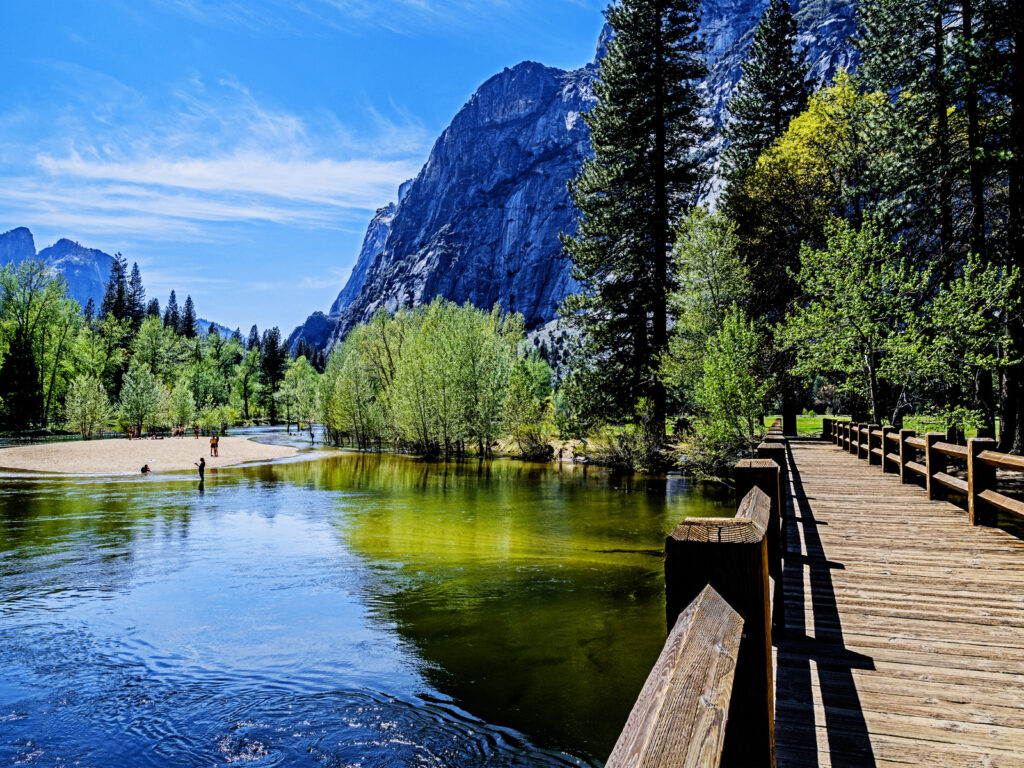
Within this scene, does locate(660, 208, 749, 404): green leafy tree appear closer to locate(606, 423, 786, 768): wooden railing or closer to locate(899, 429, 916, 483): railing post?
locate(899, 429, 916, 483): railing post

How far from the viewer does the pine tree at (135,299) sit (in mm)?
103188

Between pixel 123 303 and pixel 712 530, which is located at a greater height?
pixel 123 303

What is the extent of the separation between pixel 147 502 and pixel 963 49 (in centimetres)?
3383

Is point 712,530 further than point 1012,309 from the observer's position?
No

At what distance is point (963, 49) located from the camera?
1952cm

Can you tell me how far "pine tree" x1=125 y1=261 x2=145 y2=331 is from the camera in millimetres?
103188

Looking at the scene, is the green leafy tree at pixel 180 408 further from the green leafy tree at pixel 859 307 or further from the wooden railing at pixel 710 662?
the wooden railing at pixel 710 662

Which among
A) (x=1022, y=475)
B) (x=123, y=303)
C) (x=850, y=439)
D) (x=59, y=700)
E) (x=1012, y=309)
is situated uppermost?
(x=123, y=303)

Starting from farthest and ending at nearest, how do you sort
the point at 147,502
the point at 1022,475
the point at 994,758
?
the point at 147,502 → the point at 1022,475 → the point at 994,758

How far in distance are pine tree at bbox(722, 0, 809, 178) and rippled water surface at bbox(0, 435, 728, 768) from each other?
86.8ft

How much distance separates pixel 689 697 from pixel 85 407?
71599mm

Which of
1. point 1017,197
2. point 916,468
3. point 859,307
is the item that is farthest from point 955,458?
point 1017,197

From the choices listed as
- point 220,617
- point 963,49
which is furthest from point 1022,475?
point 220,617

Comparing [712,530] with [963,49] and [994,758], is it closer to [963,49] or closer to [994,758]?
[994,758]
